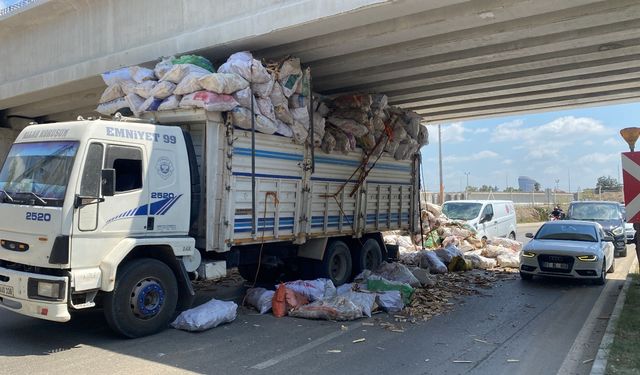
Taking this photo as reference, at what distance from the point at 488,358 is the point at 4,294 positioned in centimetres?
559

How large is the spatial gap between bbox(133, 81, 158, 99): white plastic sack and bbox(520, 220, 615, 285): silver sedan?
8.16 m

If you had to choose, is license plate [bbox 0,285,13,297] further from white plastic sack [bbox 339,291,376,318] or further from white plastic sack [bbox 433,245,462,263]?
white plastic sack [bbox 433,245,462,263]

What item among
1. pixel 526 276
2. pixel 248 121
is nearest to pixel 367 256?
pixel 526 276

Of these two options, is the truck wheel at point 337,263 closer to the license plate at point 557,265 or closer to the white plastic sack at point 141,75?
the license plate at point 557,265

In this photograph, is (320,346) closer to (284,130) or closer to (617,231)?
(284,130)

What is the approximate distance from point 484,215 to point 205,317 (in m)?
13.0

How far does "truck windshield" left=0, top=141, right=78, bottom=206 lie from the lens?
587 cm

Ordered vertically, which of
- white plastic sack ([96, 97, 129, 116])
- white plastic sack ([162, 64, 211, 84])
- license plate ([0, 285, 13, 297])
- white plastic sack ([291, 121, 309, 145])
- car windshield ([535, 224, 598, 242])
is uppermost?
white plastic sack ([162, 64, 211, 84])

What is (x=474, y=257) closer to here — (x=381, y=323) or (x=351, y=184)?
(x=351, y=184)

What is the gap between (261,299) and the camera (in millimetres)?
7949

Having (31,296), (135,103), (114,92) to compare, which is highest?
(114,92)

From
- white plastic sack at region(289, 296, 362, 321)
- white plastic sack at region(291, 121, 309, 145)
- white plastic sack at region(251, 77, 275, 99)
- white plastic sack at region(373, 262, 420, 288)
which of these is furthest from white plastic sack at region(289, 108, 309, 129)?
white plastic sack at region(373, 262, 420, 288)

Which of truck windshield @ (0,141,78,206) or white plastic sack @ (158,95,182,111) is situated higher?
white plastic sack @ (158,95,182,111)

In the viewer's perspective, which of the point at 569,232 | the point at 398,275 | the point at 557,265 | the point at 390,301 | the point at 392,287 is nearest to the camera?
the point at 390,301
